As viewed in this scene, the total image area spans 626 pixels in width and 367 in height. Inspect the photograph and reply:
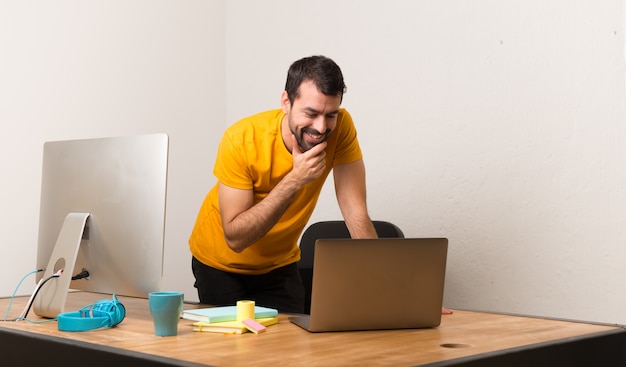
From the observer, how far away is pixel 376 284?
1.47 meters

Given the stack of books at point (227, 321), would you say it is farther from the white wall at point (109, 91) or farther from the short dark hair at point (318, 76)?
the white wall at point (109, 91)

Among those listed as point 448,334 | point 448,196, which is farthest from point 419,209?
point 448,334

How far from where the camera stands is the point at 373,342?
1.33 m

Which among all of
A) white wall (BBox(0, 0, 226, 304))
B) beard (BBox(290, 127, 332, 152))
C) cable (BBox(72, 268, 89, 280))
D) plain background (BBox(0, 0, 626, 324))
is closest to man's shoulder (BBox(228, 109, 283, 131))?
beard (BBox(290, 127, 332, 152))

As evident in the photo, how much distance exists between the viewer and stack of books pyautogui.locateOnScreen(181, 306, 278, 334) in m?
1.45

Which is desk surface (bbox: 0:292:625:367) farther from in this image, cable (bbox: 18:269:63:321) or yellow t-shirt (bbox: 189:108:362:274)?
yellow t-shirt (bbox: 189:108:362:274)

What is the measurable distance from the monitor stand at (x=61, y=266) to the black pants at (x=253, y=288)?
60cm

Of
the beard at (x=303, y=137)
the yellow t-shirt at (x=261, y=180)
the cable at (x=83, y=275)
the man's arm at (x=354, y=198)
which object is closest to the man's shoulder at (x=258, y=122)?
the yellow t-shirt at (x=261, y=180)

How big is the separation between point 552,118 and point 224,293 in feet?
4.47

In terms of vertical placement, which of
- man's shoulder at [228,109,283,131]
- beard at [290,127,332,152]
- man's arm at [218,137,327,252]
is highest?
man's shoulder at [228,109,283,131]

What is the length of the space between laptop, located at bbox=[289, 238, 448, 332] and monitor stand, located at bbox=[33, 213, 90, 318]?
0.62 m

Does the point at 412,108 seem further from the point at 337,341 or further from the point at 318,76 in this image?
the point at 337,341

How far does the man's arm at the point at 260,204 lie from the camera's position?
196 cm

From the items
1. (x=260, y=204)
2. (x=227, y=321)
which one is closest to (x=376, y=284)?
(x=227, y=321)
